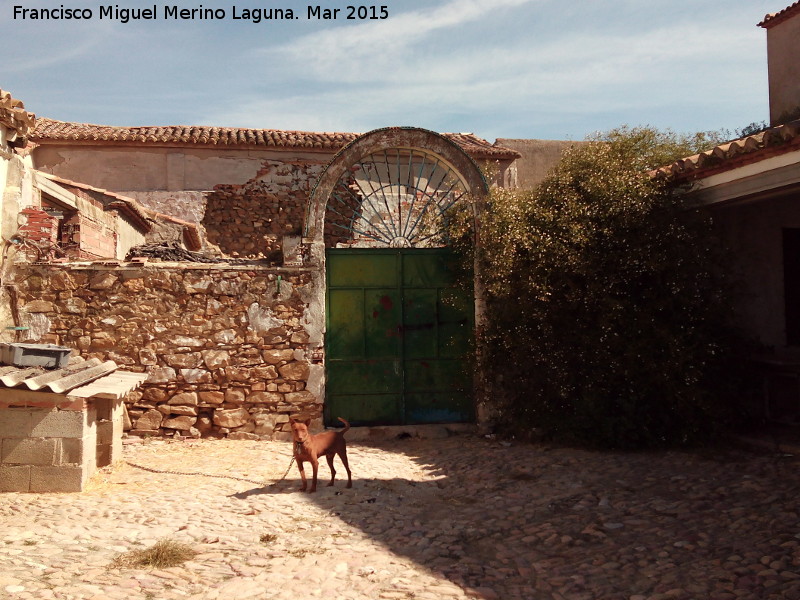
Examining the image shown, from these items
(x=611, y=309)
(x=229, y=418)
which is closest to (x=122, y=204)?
(x=229, y=418)

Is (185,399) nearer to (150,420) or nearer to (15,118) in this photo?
(150,420)

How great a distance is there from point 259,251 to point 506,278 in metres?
8.38

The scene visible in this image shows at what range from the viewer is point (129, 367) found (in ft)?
24.6

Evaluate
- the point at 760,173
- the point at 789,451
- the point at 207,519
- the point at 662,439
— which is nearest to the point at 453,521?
the point at 207,519

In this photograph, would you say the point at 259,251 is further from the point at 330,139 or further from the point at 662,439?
Answer: the point at 662,439

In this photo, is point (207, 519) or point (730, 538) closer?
point (730, 538)

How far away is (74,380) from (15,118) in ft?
10.3

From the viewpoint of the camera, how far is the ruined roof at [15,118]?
681 centimetres

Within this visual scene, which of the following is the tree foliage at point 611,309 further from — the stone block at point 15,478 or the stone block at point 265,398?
the stone block at point 15,478

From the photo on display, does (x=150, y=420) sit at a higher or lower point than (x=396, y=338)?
lower

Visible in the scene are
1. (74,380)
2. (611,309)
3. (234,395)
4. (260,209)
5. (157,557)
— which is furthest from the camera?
(260,209)

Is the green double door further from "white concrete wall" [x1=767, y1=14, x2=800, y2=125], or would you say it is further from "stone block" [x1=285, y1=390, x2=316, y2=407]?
"white concrete wall" [x1=767, y1=14, x2=800, y2=125]

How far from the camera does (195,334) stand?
7.62 m

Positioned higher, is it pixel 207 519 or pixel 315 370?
pixel 315 370
